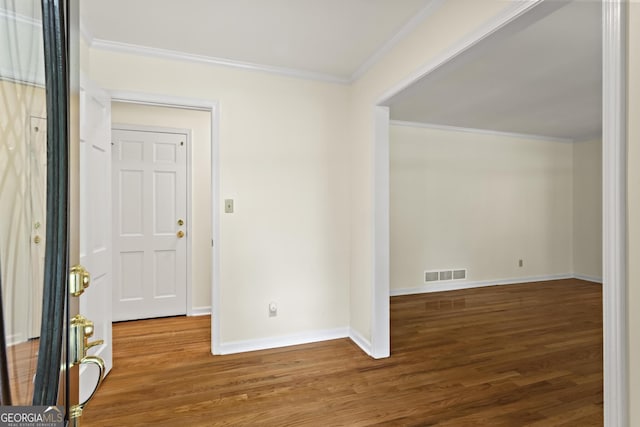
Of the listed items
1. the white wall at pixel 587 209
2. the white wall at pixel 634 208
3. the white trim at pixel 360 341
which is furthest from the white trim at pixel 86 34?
the white wall at pixel 587 209

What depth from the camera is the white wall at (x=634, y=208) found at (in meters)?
1.01

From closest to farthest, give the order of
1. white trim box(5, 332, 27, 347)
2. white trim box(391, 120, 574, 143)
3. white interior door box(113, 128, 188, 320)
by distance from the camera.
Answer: white trim box(5, 332, 27, 347)
white interior door box(113, 128, 188, 320)
white trim box(391, 120, 574, 143)

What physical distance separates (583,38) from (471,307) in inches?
116

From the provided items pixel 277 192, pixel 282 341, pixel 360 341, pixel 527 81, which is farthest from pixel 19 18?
pixel 527 81

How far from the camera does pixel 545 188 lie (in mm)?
5410

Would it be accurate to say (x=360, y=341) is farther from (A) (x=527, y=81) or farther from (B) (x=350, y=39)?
(A) (x=527, y=81)

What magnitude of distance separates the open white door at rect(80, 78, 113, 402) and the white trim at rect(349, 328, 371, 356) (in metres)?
1.99

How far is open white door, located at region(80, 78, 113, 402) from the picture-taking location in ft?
6.55

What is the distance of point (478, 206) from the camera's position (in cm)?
493

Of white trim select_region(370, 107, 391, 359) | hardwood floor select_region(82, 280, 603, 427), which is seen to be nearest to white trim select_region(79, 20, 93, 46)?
white trim select_region(370, 107, 391, 359)

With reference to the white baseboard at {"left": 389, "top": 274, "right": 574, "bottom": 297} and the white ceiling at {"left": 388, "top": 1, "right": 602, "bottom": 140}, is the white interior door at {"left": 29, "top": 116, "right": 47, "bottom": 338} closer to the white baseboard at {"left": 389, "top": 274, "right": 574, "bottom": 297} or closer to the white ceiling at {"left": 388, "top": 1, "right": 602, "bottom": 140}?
the white ceiling at {"left": 388, "top": 1, "right": 602, "bottom": 140}

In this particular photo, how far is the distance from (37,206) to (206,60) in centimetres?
249

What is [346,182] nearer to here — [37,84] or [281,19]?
[281,19]

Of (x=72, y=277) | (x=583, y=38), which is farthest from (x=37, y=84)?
(x=583, y=38)
